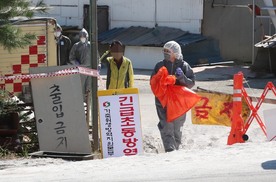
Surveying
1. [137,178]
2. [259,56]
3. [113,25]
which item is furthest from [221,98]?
[113,25]

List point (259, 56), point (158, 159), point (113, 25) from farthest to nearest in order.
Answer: point (113, 25) < point (259, 56) < point (158, 159)

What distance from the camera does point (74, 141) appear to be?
1162 cm

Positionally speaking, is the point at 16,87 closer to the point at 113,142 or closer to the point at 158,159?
the point at 113,142

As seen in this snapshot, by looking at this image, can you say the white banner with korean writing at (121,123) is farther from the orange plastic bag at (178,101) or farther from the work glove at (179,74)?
the work glove at (179,74)

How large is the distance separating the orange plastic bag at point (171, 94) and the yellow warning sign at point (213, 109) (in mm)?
1469

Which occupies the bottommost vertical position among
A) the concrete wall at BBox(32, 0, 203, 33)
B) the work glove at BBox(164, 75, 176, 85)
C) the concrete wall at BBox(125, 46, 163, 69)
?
the concrete wall at BBox(125, 46, 163, 69)

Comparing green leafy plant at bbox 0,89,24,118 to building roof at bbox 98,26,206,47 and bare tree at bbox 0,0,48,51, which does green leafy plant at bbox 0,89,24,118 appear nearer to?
bare tree at bbox 0,0,48,51

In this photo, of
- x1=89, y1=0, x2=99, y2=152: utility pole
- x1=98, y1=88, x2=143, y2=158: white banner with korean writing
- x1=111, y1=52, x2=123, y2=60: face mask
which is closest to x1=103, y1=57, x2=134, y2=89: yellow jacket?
x1=111, y1=52, x2=123, y2=60: face mask

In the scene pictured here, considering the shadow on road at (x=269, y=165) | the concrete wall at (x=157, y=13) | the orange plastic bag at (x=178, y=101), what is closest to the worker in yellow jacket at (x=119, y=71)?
the orange plastic bag at (x=178, y=101)

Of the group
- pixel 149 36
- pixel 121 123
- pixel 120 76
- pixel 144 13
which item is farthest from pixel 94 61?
pixel 144 13

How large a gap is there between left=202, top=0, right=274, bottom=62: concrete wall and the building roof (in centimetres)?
94

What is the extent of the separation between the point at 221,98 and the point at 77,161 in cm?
325

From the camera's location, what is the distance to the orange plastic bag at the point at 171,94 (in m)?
11.5

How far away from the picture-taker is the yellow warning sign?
43.1ft
